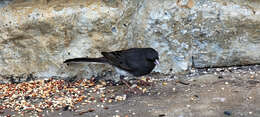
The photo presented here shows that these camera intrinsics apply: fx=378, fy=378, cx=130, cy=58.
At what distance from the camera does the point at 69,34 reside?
5.57m

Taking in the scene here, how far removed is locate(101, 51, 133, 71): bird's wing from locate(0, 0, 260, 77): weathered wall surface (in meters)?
0.23

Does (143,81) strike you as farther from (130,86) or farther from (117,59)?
(117,59)

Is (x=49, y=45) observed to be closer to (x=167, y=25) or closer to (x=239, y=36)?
(x=167, y=25)

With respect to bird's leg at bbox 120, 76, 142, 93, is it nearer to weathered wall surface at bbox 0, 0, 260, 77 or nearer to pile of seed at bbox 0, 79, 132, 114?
pile of seed at bbox 0, 79, 132, 114

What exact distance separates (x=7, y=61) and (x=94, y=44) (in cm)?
138

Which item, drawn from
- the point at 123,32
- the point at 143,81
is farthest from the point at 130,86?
the point at 123,32

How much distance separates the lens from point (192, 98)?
16.1ft

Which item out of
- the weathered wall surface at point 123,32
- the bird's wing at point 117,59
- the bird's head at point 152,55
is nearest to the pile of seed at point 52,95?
the weathered wall surface at point 123,32

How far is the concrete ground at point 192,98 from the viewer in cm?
452

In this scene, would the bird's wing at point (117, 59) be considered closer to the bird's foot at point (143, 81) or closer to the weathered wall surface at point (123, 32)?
the weathered wall surface at point (123, 32)

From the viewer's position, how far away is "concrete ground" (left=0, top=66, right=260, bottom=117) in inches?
178

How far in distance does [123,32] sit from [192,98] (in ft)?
4.76

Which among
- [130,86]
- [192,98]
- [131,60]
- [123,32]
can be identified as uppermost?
[123,32]

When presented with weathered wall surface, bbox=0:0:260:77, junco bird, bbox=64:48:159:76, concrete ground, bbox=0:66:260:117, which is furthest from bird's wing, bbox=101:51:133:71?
concrete ground, bbox=0:66:260:117
